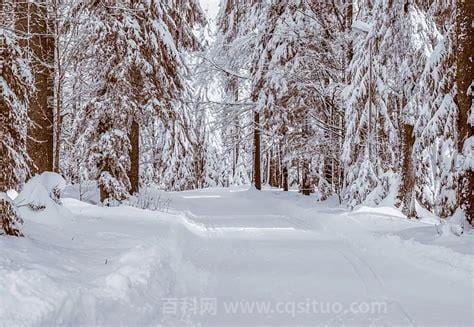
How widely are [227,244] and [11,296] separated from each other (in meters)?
7.18

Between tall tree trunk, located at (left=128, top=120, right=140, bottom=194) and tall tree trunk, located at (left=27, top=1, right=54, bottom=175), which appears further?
tall tree trunk, located at (left=128, top=120, right=140, bottom=194)

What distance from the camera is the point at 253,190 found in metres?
30.8

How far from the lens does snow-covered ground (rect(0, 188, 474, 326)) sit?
5.18m

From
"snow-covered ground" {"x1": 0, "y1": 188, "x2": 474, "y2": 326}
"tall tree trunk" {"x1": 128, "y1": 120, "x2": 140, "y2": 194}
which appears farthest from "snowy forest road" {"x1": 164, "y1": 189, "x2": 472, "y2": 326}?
"tall tree trunk" {"x1": 128, "y1": 120, "x2": 140, "y2": 194}

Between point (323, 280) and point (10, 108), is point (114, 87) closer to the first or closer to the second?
point (10, 108)

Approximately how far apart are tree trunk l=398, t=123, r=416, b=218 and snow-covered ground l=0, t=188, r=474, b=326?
3.20 meters

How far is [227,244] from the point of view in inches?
448

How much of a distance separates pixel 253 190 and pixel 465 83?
1968 cm

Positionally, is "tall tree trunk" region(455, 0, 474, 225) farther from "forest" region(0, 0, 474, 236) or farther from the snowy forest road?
the snowy forest road

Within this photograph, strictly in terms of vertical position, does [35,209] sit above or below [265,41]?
below

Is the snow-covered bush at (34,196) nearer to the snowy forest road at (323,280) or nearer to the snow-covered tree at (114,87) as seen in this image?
the snowy forest road at (323,280)

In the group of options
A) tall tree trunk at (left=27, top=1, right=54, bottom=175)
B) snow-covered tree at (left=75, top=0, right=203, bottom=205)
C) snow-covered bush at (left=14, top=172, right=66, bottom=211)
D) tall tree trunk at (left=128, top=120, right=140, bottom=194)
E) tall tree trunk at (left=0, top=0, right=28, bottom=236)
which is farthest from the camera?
tall tree trunk at (left=128, top=120, right=140, bottom=194)

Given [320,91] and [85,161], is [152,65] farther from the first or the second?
[320,91]

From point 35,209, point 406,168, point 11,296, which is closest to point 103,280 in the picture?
point 11,296
